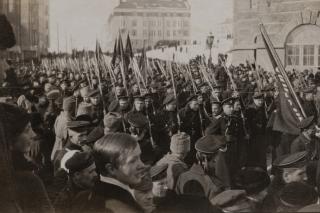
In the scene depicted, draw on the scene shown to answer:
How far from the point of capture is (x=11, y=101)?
334 centimetres

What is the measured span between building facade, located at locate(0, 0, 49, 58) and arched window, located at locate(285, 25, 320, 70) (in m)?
1.78

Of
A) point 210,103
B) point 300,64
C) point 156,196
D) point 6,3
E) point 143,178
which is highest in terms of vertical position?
point 6,3

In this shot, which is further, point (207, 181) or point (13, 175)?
point (13, 175)

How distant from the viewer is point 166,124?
3688 millimetres

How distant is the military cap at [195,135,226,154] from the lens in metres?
2.95

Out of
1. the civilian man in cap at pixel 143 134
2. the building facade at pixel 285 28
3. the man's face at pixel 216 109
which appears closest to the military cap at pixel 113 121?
the civilian man in cap at pixel 143 134

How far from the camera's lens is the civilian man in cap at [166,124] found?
11.6 ft

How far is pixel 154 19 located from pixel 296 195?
160 cm

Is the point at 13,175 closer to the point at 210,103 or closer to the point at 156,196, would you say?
the point at 156,196

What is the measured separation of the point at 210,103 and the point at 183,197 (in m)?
1.18

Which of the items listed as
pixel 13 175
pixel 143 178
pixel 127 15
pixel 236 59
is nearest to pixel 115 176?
pixel 143 178

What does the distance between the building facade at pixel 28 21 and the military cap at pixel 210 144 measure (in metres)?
1.41

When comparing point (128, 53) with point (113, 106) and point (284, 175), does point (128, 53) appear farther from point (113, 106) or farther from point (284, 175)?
point (284, 175)

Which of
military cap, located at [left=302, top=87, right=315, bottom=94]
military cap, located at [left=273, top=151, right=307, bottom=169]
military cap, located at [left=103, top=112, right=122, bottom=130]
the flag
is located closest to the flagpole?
the flag
